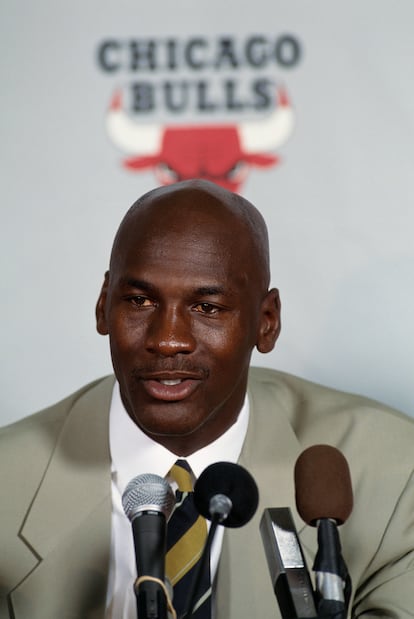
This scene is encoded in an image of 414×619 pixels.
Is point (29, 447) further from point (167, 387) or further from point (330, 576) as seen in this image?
point (330, 576)

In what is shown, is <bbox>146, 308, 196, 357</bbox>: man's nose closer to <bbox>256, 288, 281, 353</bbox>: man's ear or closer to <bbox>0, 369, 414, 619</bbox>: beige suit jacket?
<bbox>256, 288, 281, 353</bbox>: man's ear

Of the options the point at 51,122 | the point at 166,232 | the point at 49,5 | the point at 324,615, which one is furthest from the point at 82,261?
the point at 324,615

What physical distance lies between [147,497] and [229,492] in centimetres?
9

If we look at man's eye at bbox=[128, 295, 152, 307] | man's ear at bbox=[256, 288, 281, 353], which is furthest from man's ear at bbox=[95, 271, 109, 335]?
man's ear at bbox=[256, 288, 281, 353]

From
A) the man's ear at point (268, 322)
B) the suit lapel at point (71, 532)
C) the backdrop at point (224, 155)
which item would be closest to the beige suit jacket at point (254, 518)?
the suit lapel at point (71, 532)

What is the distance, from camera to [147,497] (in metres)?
1.14

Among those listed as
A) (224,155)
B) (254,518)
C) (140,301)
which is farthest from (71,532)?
(224,155)

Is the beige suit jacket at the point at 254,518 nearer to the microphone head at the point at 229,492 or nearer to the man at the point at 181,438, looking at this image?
the man at the point at 181,438

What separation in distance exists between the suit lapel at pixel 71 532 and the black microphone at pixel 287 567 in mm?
592

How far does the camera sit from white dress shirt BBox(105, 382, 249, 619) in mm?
1709

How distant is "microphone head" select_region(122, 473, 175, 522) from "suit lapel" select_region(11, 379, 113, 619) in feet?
1.95

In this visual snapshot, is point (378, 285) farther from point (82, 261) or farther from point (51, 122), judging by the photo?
point (51, 122)

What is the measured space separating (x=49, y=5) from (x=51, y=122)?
0.25 metres

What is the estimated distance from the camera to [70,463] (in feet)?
5.93
